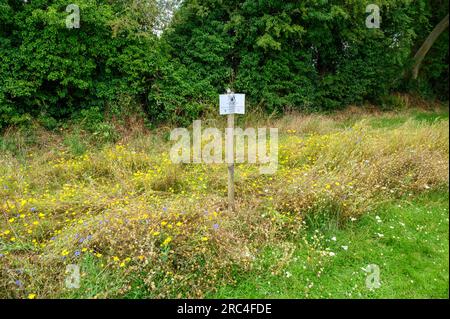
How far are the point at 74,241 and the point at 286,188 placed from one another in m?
2.30

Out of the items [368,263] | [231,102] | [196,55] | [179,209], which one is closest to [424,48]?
[196,55]

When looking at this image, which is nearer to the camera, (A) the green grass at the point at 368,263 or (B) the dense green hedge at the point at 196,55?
(A) the green grass at the point at 368,263

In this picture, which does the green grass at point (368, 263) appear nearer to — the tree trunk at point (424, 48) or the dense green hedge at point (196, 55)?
the dense green hedge at point (196, 55)

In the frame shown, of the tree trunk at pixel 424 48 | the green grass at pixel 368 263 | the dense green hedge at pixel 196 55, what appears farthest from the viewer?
the tree trunk at pixel 424 48

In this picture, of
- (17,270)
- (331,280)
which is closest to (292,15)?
(331,280)

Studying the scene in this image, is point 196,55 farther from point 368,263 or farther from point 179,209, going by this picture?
point 368,263

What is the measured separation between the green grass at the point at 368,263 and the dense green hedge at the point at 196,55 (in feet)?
17.2

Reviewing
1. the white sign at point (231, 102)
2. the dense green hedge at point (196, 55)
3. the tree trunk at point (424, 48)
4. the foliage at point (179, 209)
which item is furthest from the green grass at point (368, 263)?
the tree trunk at point (424, 48)

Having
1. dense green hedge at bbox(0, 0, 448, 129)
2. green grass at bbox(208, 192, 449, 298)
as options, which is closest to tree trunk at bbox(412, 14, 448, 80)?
dense green hedge at bbox(0, 0, 448, 129)

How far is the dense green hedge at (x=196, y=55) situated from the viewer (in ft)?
21.2

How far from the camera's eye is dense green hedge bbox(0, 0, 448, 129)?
6461mm

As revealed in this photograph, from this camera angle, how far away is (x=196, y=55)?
27.2 feet

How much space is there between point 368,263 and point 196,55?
6794 mm

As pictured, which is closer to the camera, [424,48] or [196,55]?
[196,55]
